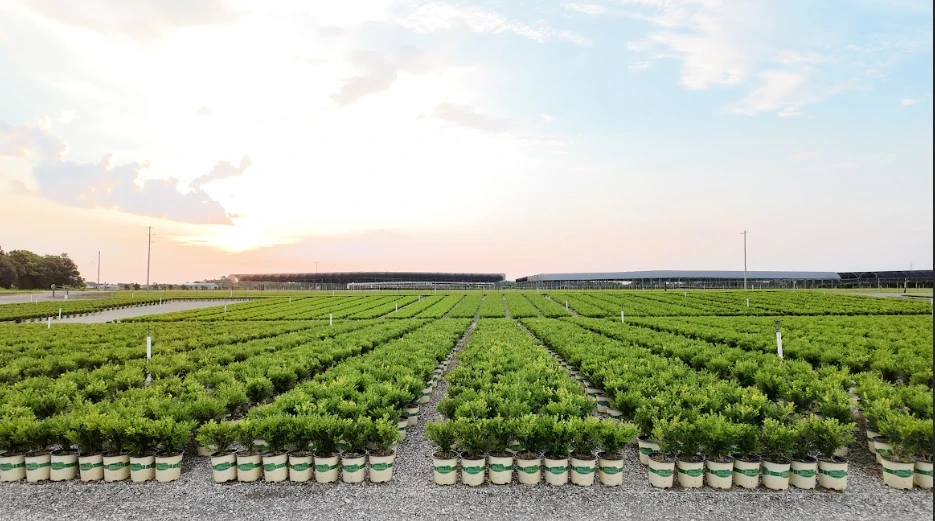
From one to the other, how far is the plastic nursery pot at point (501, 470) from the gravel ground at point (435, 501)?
112 millimetres

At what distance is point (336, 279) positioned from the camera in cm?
15725

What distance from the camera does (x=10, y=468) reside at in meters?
9.12

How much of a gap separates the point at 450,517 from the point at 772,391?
9.99 m

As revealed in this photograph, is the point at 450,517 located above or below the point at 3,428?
below

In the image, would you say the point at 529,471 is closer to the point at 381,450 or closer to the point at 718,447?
the point at 381,450

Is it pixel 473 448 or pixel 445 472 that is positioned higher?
pixel 473 448

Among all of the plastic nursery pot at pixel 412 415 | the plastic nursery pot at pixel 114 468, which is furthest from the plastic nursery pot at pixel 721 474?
the plastic nursery pot at pixel 114 468

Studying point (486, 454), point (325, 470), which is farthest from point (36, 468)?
point (486, 454)

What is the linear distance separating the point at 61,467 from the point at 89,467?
51 centimetres

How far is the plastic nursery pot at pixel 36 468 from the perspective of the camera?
9070 millimetres

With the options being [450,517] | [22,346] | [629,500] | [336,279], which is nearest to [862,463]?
[629,500]

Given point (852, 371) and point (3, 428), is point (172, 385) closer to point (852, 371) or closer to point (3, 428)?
point (3, 428)

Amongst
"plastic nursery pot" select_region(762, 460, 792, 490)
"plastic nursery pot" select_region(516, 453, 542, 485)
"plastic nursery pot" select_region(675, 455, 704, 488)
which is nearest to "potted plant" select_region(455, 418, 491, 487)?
"plastic nursery pot" select_region(516, 453, 542, 485)

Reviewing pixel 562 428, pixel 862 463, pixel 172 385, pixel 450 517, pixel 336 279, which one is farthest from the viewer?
pixel 336 279
